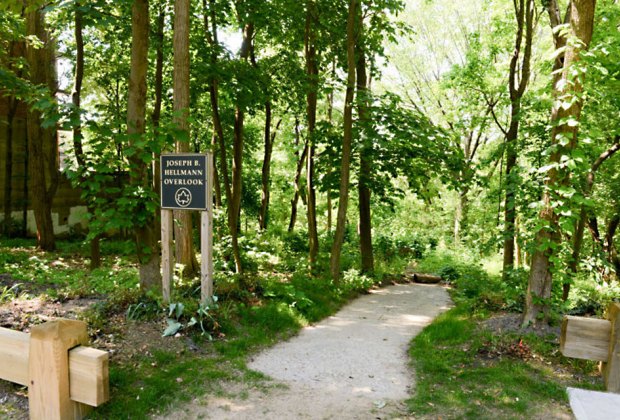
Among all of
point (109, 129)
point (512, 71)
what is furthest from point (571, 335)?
point (512, 71)

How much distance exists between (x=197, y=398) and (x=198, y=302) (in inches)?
84.7

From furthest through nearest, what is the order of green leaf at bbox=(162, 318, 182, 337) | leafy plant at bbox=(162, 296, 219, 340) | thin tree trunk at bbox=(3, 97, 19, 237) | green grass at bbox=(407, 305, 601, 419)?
1. thin tree trunk at bbox=(3, 97, 19, 237)
2. leafy plant at bbox=(162, 296, 219, 340)
3. green leaf at bbox=(162, 318, 182, 337)
4. green grass at bbox=(407, 305, 601, 419)

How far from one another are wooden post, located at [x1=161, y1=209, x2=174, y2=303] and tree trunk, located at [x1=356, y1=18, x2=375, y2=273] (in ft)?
17.6

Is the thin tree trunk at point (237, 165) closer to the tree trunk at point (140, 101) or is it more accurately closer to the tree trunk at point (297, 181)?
the tree trunk at point (140, 101)

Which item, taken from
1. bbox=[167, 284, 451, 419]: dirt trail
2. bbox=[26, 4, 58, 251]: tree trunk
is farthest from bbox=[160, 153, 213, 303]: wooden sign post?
bbox=[26, 4, 58, 251]: tree trunk

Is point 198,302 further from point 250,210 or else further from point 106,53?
point 250,210

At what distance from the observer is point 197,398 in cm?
456

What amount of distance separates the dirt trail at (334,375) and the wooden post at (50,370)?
1106 millimetres

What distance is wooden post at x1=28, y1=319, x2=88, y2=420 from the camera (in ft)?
11.5

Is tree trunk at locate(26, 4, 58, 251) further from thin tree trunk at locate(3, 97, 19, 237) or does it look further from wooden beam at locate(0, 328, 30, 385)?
wooden beam at locate(0, 328, 30, 385)

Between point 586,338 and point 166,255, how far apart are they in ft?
16.7

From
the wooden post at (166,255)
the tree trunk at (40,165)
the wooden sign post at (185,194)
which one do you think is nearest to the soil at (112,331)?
the wooden post at (166,255)

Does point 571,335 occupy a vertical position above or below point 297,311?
above

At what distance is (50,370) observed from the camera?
11.5 feet
